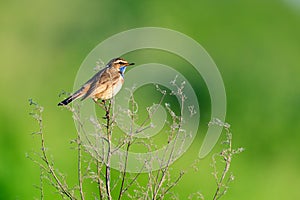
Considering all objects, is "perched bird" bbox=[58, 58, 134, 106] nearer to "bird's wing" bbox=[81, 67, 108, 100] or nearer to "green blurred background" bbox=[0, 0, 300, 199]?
"bird's wing" bbox=[81, 67, 108, 100]

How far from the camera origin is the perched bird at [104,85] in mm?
7402

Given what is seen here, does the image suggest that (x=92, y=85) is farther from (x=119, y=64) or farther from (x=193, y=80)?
(x=193, y=80)

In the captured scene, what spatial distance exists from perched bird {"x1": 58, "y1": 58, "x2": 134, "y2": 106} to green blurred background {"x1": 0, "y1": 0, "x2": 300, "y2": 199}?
44.6 feet

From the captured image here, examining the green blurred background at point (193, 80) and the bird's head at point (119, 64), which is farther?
the green blurred background at point (193, 80)

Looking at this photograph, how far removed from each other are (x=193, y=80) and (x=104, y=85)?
24.0 m

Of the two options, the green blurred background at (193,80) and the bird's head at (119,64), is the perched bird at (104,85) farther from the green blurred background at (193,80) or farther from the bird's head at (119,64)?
the green blurred background at (193,80)

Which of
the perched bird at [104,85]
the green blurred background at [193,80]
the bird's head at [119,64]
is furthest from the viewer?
the green blurred background at [193,80]

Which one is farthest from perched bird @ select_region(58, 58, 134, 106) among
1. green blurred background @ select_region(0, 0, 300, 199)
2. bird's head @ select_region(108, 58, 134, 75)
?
green blurred background @ select_region(0, 0, 300, 199)

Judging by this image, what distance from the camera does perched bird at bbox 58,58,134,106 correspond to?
24.3 feet

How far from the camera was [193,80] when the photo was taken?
31359 mm

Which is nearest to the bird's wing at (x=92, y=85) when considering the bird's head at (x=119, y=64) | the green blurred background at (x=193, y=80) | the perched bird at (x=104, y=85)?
the perched bird at (x=104, y=85)

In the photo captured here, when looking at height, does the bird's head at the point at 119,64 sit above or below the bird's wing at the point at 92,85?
above

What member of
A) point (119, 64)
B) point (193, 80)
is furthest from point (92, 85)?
point (193, 80)

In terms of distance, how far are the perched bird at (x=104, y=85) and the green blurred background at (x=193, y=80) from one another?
1361 centimetres
